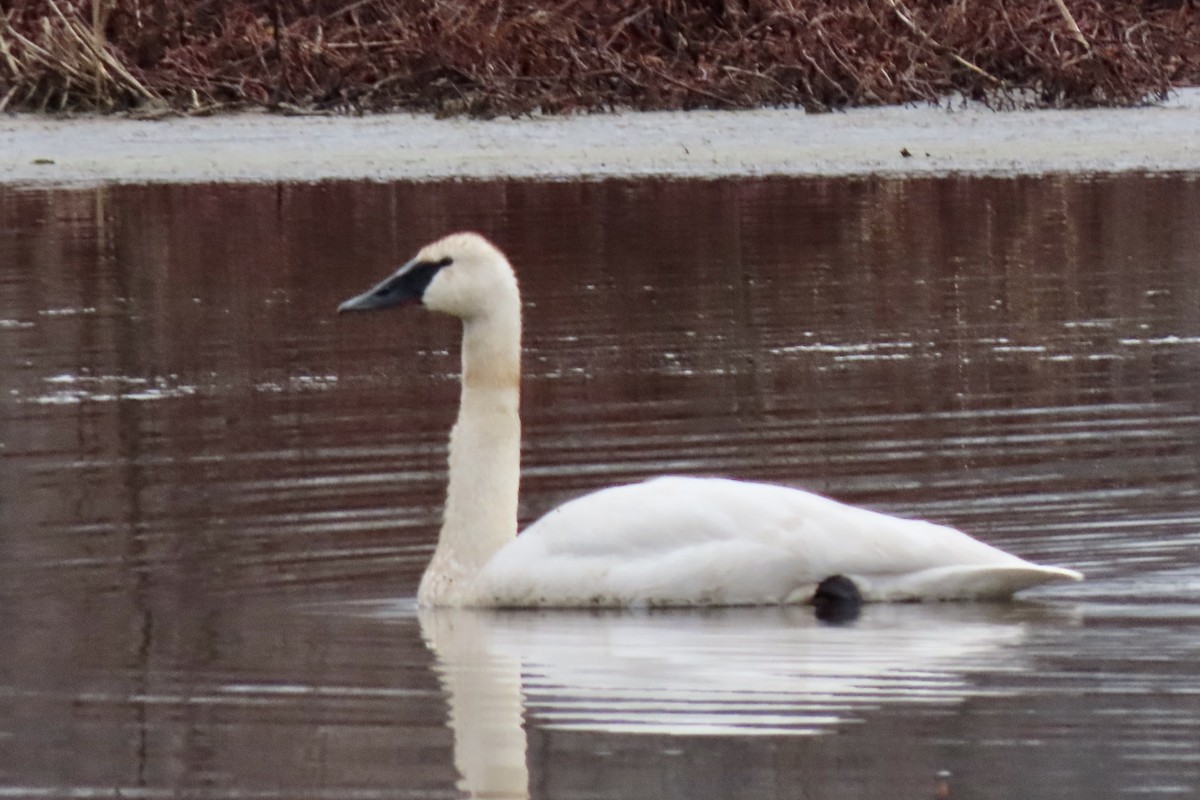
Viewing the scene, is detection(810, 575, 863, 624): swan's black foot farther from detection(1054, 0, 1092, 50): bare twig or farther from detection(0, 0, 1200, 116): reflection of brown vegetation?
detection(1054, 0, 1092, 50): bare twig

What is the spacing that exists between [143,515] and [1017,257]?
250 inches

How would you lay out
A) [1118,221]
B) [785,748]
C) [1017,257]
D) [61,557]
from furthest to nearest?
[1118,221]
[1017,257]
[61,557]
[785,748]

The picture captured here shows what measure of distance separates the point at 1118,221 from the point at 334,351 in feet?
16.4

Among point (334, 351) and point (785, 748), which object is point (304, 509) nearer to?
point (785, 748)

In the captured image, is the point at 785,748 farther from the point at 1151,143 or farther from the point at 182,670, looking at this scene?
the point at 1151,143

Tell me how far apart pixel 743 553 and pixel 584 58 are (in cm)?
1461

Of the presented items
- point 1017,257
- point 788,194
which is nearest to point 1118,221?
point 1017,257

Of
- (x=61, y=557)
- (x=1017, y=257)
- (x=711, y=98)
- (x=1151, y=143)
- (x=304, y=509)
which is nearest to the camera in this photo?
(x=61, y=557)

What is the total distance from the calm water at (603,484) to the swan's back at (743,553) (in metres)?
0.07

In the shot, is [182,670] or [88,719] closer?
[88,719]

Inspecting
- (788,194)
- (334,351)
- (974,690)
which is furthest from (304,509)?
(788,194)

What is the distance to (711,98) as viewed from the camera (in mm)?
19938

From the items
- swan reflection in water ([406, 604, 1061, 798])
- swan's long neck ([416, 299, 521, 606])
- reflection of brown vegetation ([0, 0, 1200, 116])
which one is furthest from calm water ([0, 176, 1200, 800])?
reflection of brown vegetation ([0, 0, 1200, 116])

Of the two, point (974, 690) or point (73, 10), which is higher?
point (73, 10)
